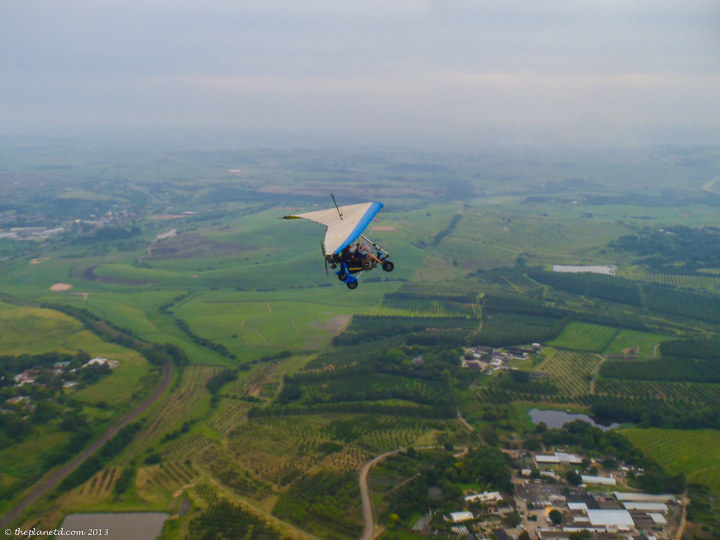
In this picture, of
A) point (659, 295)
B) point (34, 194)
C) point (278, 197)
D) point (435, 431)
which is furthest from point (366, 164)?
point (435, 431)

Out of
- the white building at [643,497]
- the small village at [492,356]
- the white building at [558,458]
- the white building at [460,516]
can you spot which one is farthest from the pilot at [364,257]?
the small village at [492,356]

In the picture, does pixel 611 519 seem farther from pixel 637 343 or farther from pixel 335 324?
pixel 335 324

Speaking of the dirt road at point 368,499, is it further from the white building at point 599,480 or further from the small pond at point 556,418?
the small pond at point 556,418

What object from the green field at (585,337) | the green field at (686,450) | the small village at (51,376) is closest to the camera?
the green field at (686,450)

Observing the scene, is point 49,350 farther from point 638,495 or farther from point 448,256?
point 448,256

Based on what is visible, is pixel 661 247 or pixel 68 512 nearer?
pixel 68 512

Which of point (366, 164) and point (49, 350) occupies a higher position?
point (366, 164)

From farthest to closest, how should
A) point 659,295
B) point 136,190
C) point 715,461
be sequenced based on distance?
point 136,190
point 659,295
point 715,461
